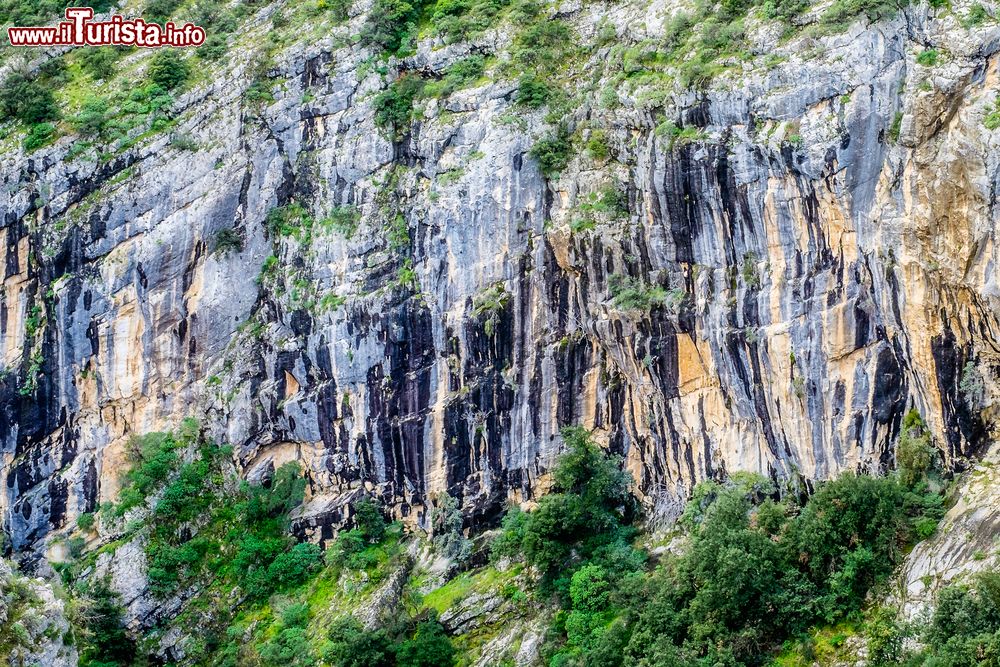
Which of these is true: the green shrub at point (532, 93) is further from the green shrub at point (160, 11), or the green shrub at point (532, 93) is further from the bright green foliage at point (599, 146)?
the green shrub at point (160, 11)

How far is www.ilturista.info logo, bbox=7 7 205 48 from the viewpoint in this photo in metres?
42.6

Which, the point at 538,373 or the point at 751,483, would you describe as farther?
the point at 538,373

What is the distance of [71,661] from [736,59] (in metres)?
23.6

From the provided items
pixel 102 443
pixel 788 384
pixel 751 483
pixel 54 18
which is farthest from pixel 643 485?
pixel 54 18

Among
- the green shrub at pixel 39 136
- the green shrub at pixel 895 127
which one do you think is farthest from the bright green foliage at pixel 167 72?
the green shrub at pixel 895 127

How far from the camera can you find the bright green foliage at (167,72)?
40.4m

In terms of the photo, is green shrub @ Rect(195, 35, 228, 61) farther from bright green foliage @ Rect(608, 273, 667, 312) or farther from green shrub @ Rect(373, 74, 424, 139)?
bright green foliage @ Rect(608, 273, 667, 312)

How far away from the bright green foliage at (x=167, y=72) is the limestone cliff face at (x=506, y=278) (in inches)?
45.0

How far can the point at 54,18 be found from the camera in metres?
45.7

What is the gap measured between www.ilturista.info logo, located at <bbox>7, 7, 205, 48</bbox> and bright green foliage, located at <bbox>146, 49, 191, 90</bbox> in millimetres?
1911

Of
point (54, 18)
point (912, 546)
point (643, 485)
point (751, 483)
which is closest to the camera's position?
point (912, 546)

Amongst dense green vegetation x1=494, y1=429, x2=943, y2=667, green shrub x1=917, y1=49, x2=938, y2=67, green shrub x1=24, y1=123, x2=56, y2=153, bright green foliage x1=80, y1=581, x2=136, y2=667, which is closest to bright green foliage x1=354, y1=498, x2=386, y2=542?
dense green vegetation x1=494, y1=429, x2=943, y2=667

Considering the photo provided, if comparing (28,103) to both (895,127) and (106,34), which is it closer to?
(106,34)

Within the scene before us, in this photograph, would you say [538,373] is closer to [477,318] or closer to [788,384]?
[477,318]
